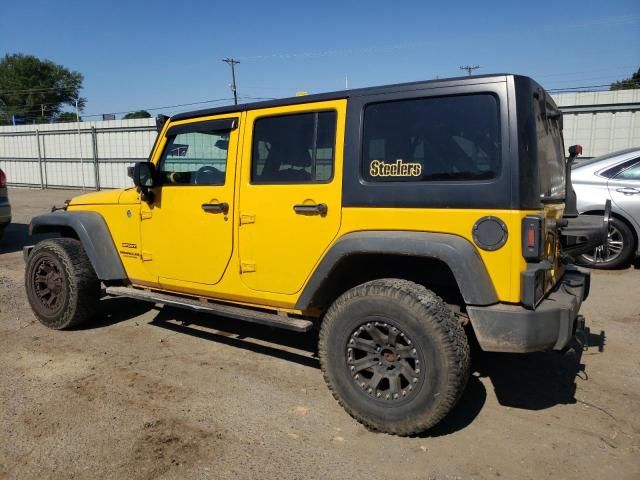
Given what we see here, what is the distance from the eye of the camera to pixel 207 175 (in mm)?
3967

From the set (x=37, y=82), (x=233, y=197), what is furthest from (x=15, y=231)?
(x=37, y=82)

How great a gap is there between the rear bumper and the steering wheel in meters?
2.14

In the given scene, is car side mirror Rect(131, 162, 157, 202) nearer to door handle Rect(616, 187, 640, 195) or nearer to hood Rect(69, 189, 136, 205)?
hood Rect(69, 189, 136, 205)

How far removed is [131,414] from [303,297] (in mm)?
1364

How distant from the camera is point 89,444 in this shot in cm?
298

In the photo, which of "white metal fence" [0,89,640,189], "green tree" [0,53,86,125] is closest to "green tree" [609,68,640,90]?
"white metal fence" [0,89,640,189]

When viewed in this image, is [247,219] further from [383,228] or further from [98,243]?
[98,243]

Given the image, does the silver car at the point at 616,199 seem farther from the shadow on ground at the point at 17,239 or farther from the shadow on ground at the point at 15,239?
the shadow on ground at the point at 15,239

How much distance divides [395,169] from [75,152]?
21536 millimetres

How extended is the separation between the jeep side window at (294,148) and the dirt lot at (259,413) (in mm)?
1545

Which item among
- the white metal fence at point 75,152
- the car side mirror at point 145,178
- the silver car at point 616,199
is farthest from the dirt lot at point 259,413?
the white metal fence at point 75,152

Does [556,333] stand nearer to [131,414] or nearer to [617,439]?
[617,439]

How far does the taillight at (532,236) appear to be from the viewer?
104 inches

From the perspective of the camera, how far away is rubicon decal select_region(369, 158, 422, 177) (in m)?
3.01
